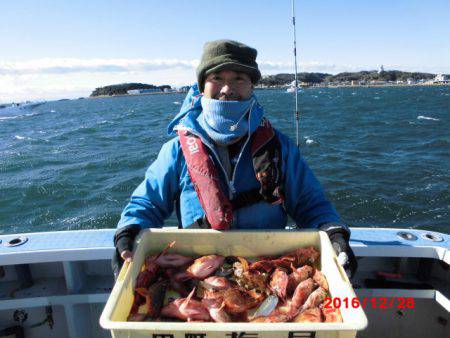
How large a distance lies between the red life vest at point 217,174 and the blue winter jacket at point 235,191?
0.07 m

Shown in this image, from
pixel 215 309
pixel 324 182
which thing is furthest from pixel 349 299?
pixel 324 182

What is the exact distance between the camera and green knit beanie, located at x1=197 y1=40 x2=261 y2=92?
2533mm

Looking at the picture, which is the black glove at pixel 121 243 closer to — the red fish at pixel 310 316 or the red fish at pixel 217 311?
the red fish at pixel 217 311

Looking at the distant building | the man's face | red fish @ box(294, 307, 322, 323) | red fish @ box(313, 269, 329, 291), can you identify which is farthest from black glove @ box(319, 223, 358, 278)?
the distant building

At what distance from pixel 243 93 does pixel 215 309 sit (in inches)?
60.2

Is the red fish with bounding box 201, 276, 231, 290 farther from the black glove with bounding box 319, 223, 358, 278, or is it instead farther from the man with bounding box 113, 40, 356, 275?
the black glove with bounding box 319, 223, 358, 278

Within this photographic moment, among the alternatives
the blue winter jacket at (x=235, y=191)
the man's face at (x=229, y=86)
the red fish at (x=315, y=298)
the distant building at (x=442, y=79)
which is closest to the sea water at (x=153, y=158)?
the blue winter jacket at (x=235, y=191)

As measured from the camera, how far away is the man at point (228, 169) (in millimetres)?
2582

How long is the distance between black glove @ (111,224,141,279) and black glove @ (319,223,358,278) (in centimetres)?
132

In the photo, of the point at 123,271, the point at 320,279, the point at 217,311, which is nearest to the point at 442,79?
the point at 320,279

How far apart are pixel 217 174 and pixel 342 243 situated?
0.99 metres

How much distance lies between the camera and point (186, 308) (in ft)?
7.00

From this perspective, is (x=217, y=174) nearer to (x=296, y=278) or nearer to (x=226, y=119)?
(x=226, y=119)

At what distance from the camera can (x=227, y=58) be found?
2.54m
